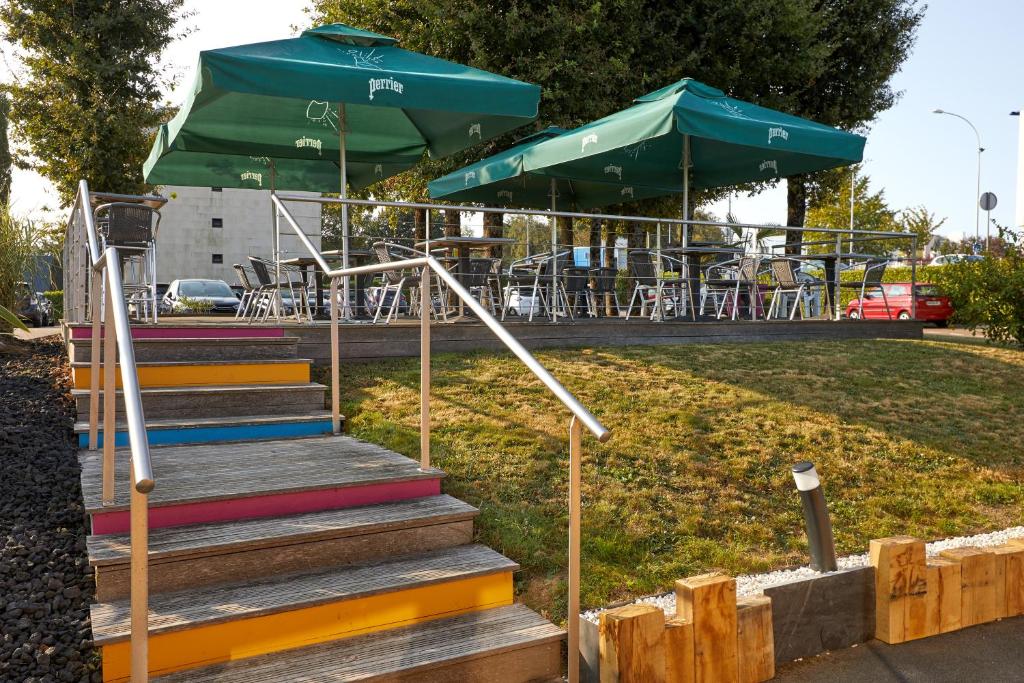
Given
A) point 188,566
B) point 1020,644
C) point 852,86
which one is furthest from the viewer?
point 852,86

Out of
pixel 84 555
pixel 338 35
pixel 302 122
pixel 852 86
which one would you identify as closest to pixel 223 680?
pixel 84 555

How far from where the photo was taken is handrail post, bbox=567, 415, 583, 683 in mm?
2838

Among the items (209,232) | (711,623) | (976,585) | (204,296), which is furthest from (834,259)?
(209,232)

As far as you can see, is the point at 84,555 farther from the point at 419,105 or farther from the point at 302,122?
the point at 302,122

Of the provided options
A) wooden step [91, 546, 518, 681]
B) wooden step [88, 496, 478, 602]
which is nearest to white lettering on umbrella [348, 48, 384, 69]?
wooden step [88, 496, 478, 602]

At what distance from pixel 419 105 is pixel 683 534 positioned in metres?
4.65

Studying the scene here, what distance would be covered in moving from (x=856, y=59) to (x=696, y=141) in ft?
30.0

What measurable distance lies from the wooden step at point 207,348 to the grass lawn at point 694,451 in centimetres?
63

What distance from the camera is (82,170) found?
19672mm

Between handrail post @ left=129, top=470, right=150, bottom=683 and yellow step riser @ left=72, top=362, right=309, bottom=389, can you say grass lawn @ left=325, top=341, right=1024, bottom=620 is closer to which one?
yellow step riser @ left=72, top=362, right=309, bottom=389

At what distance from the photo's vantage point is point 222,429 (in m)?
4.67

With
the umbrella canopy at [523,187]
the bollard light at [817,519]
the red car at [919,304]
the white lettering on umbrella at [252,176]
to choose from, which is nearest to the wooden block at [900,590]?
the bollard light at [817,519]

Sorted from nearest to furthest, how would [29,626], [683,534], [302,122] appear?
1. [29,626]
2. [683,534]
3. [302,122]

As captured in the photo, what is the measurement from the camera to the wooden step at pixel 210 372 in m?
5.02
